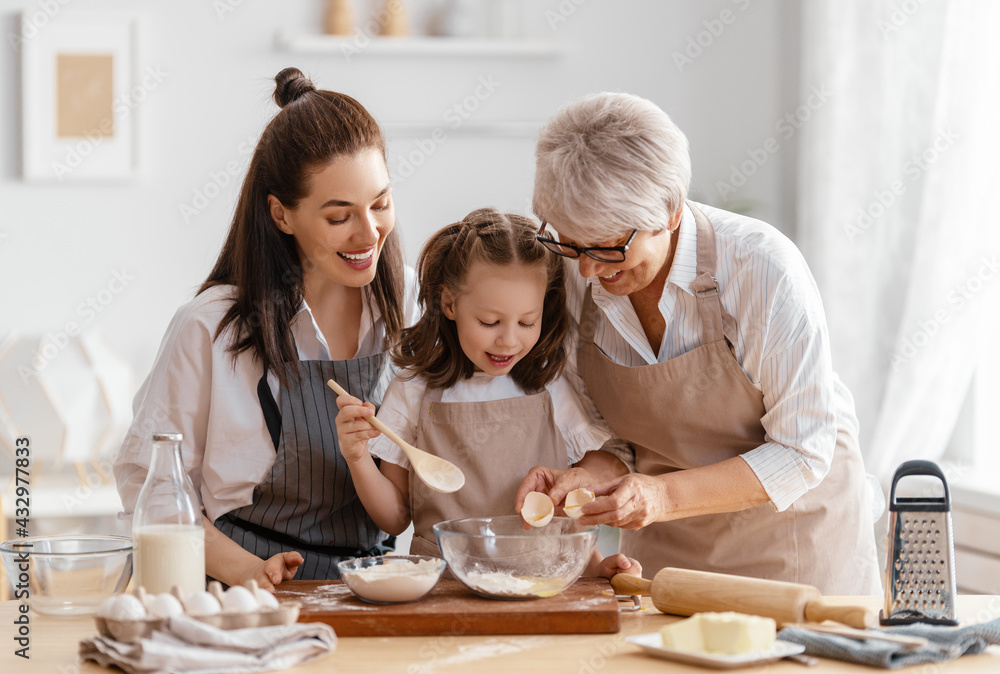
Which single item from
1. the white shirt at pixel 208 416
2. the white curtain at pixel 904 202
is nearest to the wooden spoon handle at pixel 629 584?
the white shirt at pixel 208 416

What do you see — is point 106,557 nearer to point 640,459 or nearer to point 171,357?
point 171,357

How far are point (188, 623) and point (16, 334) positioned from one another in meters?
2.87

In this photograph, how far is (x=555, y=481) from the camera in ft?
5.51

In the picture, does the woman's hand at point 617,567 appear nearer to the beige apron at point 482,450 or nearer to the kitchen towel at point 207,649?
the beige apron at point 482,450

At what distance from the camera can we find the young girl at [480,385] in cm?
171

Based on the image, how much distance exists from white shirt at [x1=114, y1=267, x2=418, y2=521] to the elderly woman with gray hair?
49cm

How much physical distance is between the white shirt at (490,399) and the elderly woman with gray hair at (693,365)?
0.04m

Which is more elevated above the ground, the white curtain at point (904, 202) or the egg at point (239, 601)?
the white curtain at point (904, 202)

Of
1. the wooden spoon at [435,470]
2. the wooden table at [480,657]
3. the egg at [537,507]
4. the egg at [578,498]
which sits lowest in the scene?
the wooden table at [480,657]

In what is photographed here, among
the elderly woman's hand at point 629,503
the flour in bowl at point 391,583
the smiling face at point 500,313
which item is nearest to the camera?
the flour in bowl at point 391,583

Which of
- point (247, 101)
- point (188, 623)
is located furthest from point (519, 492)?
point (247, 101)

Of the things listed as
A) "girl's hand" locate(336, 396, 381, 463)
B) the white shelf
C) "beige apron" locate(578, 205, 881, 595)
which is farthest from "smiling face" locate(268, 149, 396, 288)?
the white shelf

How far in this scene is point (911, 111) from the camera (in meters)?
3.26

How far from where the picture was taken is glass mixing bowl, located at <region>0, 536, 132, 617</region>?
138 cm
